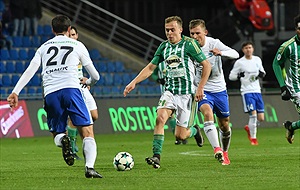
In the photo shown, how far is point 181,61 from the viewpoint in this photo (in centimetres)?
1241

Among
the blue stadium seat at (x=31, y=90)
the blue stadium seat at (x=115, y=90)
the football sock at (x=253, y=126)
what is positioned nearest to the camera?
the football sock at (x=253, y=126)

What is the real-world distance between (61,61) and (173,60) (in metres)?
2.20

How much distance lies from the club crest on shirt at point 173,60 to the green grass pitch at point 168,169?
147cm

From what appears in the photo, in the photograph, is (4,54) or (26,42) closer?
(4,54)

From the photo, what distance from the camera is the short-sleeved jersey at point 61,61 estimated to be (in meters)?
10.7

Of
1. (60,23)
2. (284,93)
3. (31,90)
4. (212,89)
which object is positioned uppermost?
(60,23)

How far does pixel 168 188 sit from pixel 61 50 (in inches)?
93.1

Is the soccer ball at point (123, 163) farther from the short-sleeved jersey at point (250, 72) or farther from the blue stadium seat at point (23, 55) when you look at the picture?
the blue stadium seat at point (23, 55)

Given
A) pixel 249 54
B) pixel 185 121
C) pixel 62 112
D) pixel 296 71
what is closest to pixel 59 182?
pixel 62 112

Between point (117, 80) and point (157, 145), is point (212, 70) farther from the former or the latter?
point (117, 80)

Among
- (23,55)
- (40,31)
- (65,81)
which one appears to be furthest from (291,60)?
(40,31)

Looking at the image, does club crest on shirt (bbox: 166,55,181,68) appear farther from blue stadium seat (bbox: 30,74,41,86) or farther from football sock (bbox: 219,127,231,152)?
blue stadium seat (bbox: 30,74,41,86)

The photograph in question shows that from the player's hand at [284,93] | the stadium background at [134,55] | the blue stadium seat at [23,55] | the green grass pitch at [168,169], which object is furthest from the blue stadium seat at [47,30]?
the player's hand at [284,93]

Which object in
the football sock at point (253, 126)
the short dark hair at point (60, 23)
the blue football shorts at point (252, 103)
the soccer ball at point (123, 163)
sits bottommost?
the football sock at point (253, 126)
